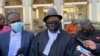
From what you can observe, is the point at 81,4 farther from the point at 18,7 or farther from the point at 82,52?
the point at 82,52

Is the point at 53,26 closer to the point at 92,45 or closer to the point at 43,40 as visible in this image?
the point at 43,40

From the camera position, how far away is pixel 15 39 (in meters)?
4.45

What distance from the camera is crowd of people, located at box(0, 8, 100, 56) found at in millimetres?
3938

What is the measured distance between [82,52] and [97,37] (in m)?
0.54

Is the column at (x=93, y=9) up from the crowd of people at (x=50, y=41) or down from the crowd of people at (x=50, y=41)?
down

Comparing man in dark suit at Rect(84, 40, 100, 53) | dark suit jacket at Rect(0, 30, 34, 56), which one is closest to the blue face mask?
dark suit jacket at Rect(0, 30, 34, 56)

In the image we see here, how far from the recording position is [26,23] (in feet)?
85.2

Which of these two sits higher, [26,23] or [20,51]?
[20,51]

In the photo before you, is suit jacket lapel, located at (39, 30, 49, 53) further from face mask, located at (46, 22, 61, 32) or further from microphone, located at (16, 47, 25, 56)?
microphone, located at (16, 47, 25, 56)

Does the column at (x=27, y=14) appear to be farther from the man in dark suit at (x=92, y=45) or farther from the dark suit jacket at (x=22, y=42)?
the man in dark suit at (x=92, y=45)

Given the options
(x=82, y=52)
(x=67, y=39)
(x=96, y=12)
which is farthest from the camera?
(x=96, y=12)

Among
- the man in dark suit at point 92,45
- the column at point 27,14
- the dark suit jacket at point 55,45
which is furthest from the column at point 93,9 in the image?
the man in dark suit at point 92,45

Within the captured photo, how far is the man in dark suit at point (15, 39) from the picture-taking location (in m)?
4.39

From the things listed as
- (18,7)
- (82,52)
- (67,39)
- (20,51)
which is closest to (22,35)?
(20,51)
